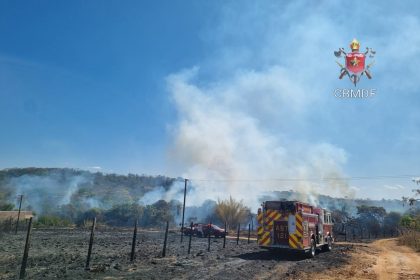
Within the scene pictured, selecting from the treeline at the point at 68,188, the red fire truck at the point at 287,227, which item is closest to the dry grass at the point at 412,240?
the red fire truck at the point at 287,227

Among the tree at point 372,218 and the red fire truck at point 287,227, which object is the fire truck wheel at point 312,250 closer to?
the red fire truck at point 287,227

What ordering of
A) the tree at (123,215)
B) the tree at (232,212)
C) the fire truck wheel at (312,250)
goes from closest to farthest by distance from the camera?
the fire truck wheel at (312,250) → the tree at (232,212) → the tree at (123,215)

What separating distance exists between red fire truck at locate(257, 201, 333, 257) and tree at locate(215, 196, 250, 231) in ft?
124

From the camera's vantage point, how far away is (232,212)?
5750cm

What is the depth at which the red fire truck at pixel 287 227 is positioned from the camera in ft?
59.9

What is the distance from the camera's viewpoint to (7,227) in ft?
123

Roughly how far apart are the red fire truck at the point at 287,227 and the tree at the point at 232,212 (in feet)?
124


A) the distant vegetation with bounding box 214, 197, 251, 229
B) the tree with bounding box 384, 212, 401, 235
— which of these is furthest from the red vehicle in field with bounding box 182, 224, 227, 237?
the tree with bounding box 384, 212, 401, 235

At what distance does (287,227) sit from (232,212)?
39579 mm

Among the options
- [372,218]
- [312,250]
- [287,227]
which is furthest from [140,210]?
[287,227]

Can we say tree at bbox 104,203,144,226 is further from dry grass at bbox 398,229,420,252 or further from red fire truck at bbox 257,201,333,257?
red fire truck at bbox 257,201,333,257

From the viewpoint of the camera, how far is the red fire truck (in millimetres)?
18250

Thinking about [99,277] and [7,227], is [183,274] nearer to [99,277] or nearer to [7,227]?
[99,277]

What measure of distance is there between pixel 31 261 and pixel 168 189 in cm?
7519
